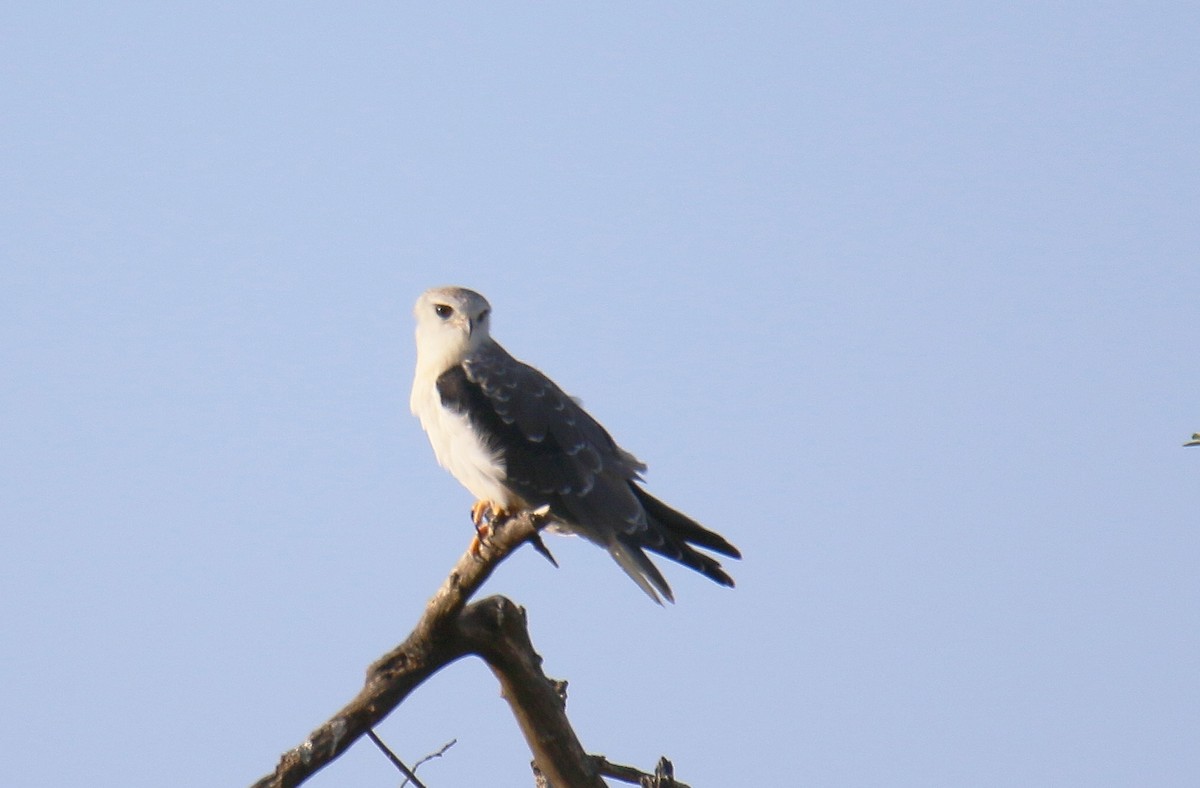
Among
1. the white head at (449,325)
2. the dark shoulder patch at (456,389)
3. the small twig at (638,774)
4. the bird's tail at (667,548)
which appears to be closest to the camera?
the small twig at (638,774)

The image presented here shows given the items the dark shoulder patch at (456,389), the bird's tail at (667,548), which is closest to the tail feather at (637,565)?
the bird's tail at (667,548)

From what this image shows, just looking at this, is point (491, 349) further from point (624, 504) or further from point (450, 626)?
point (450, 626)

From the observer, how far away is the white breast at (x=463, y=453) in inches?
302

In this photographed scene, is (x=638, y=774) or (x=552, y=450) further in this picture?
(x=552, y=450)

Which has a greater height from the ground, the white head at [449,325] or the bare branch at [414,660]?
the white head at [449,325]

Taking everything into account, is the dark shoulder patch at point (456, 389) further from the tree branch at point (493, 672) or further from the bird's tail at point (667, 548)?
the tree branch at point (493, 672)

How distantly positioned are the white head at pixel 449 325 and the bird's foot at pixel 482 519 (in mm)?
857

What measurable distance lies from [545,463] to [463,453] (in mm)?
439

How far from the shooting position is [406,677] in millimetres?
5809

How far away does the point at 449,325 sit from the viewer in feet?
28.5

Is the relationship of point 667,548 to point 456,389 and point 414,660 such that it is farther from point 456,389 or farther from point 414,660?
point 414,660

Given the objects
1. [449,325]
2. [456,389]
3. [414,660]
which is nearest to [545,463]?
[456,389]

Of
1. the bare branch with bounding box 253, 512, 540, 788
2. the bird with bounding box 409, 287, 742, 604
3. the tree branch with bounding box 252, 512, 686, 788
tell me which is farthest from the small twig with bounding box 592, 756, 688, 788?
the bird with bounding box 409, 287, 742, 604

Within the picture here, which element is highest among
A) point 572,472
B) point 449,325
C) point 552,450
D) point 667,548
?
point 449,325
